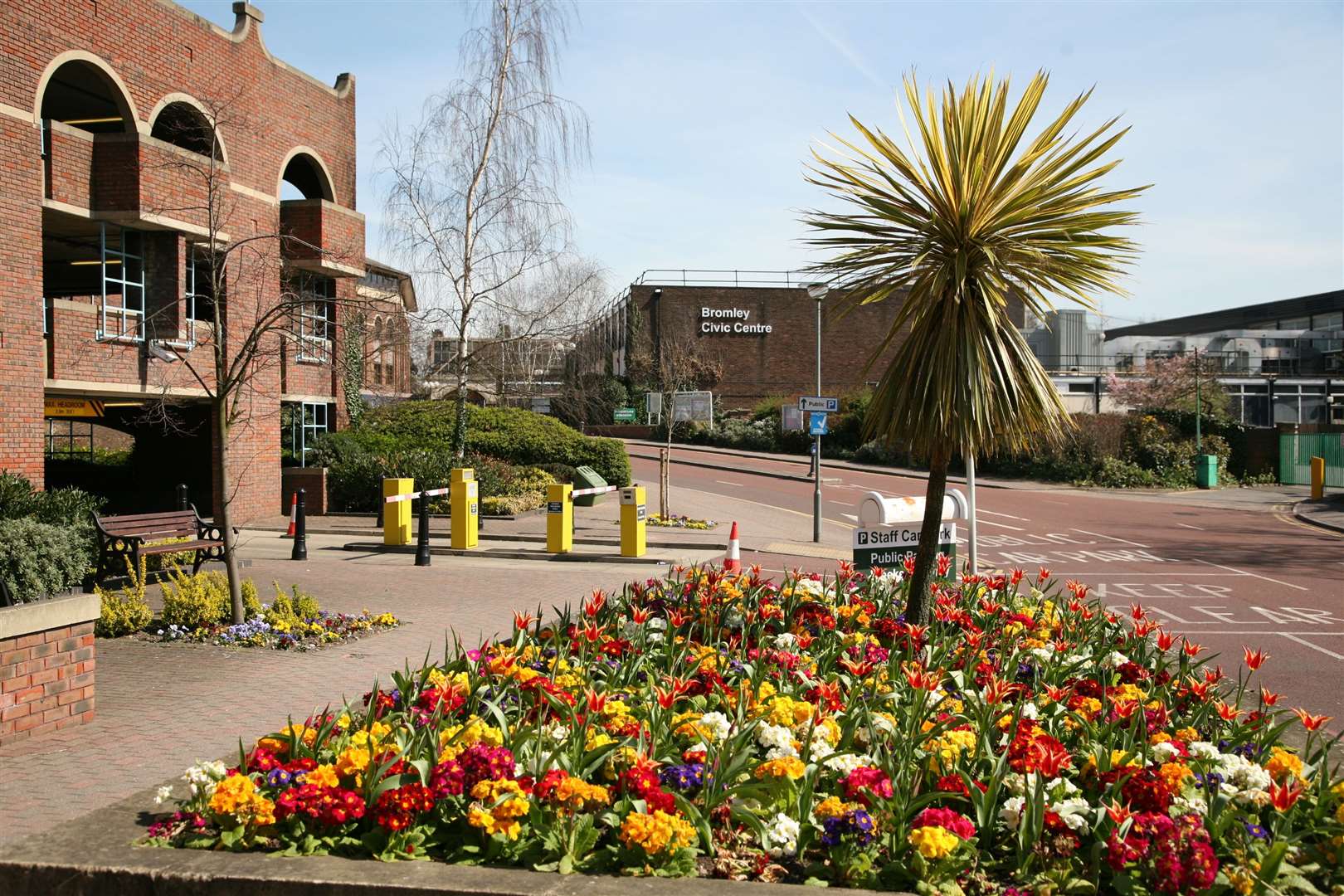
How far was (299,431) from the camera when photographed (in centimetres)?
2498

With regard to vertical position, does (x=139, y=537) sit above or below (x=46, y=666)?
above

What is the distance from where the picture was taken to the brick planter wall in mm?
6359

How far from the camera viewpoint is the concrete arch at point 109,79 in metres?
16.2

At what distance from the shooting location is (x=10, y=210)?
1550cm

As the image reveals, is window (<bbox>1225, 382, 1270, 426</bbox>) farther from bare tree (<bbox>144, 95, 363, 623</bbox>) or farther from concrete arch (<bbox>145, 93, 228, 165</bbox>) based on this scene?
concrete arch (<bbox>145, 93, 228, 165</bbox>)

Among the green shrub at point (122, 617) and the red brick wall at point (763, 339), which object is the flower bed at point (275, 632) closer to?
the green shrub at point (122, 617)

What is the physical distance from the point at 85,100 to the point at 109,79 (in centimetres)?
385

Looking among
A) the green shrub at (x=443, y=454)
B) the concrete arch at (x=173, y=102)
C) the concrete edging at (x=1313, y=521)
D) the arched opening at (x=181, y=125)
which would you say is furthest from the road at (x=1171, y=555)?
the arched opening at (x=181, y=125)

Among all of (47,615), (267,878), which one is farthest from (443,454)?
(267,878)

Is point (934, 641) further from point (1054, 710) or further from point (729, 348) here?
point (729, 348)

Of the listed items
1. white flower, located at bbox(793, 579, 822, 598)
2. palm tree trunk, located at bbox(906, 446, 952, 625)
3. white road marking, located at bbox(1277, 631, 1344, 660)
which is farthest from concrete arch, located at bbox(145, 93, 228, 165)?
white road marking, located at bbox(1277, 631, 1344, 660)

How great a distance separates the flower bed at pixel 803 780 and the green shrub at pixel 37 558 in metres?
6.59

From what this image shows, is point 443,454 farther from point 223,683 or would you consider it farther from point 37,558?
point 223,683

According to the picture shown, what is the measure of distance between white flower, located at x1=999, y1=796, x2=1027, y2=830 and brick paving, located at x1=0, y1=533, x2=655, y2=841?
407cm
